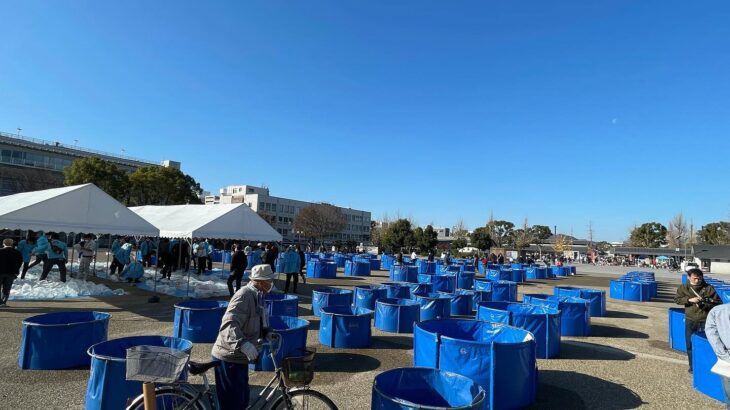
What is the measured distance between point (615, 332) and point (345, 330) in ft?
26.5

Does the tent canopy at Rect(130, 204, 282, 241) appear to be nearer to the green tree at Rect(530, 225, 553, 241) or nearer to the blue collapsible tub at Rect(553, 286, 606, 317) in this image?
the blue collapsible tub at Rect(553, 286, 606, 317)

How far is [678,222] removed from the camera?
87.8m

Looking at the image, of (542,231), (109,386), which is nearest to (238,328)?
(109,386)

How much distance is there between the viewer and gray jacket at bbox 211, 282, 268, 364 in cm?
374

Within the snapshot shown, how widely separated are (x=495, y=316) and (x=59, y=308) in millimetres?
11253

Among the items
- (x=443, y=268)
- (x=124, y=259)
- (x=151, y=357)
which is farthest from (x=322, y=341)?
(x=443, y=268)

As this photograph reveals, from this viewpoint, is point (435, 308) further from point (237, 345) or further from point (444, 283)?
point (237, 345)

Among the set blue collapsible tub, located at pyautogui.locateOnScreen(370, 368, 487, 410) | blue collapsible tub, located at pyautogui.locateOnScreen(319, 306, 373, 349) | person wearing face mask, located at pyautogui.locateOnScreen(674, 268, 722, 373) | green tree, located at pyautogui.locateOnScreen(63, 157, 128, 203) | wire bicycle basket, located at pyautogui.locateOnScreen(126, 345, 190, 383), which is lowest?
blue collapsible tub, located at pyautogui.locateOnScreen(319, 306, 373, 349)

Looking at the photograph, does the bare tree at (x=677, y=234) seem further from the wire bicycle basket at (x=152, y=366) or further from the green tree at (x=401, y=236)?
the wire bicycle basket at (x=152, y=366)

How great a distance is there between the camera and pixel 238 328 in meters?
3.78

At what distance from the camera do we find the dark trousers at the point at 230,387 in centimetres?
380

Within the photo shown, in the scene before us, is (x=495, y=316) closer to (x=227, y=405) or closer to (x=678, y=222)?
(x=227, y=405)

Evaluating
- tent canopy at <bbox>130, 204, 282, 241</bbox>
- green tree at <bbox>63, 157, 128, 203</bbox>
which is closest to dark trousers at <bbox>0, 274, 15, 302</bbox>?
tent canopy at <bbox>130, 204, 282, 241</bbox>

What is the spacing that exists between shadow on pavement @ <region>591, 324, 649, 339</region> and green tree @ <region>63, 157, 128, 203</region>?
45458 millimetres
